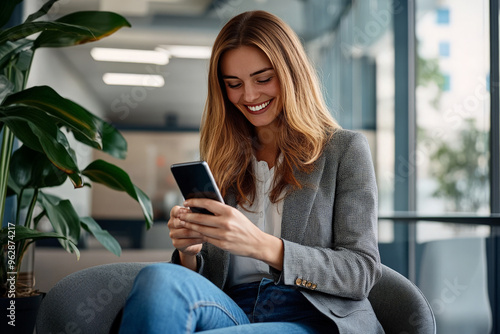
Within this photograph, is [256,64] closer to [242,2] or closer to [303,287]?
[303,287]

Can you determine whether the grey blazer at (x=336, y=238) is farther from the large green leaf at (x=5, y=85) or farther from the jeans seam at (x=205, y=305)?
the large green leaf at (x=5, y=85)

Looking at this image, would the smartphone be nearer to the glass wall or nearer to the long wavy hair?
the long wavy hair

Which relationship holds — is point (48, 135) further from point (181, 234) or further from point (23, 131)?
point (181, 234)

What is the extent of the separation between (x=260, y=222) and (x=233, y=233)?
0.92 feet

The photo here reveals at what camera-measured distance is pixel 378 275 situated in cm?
124

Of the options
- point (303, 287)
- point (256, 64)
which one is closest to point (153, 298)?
point (303, 287)

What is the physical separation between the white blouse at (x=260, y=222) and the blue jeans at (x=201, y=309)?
0.24ft

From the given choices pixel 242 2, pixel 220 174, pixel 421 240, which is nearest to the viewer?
pixel 220 174

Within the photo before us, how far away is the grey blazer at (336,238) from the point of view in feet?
3.82

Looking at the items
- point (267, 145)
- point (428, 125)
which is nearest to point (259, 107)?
point (267, 145)

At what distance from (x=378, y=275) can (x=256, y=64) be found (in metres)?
0.63

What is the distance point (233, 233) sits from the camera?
1109 mm

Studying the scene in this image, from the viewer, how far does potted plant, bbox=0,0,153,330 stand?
162cm

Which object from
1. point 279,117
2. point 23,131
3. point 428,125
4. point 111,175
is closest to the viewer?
point 279,117
